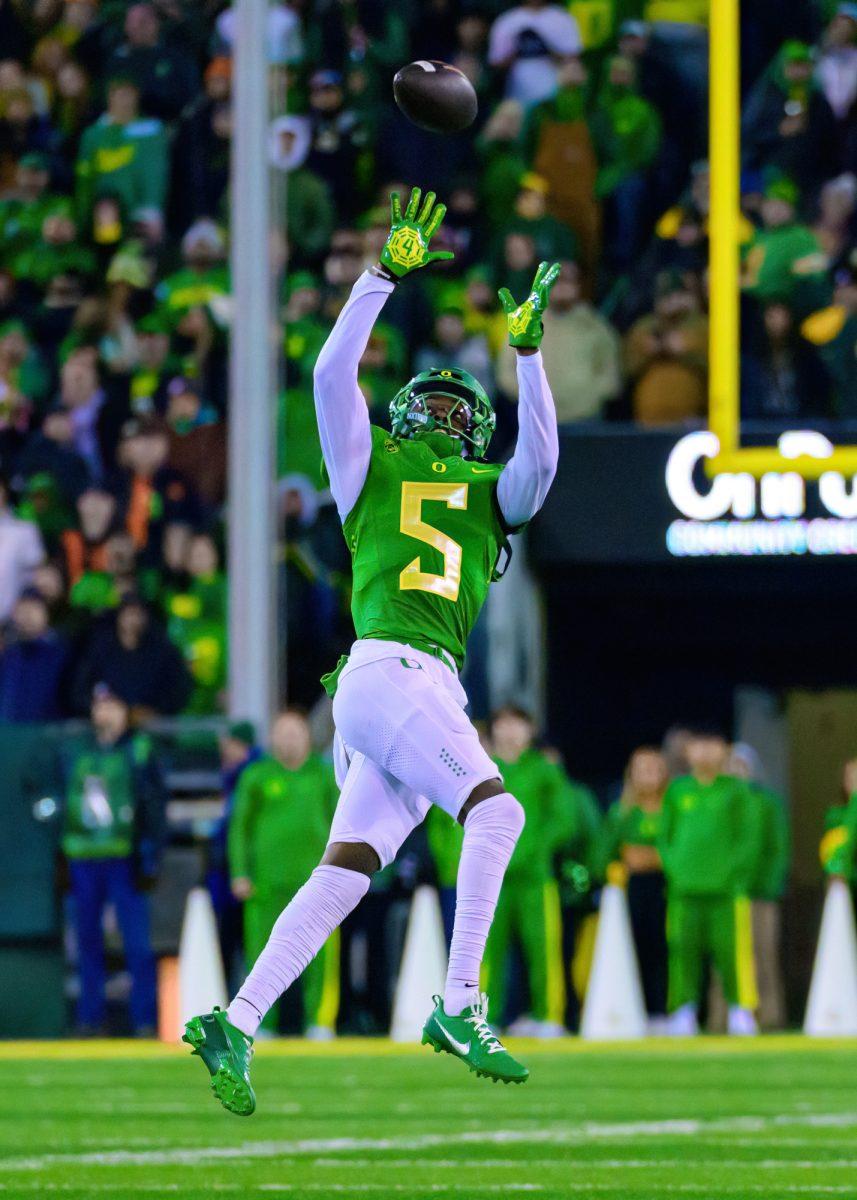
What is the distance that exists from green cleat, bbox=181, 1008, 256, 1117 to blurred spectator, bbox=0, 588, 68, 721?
7.60 m

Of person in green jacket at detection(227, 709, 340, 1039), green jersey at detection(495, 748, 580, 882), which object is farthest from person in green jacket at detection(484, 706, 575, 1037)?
person in green jacket at detection(227, 709, 340, 1039)

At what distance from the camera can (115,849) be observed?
12.2 metres

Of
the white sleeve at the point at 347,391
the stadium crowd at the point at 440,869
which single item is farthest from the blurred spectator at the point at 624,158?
the white sleeve at the point at 347,391

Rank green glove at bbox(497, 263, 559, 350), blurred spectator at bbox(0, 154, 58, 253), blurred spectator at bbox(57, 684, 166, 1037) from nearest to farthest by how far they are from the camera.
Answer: green glove at bbox(497, 263, 559, 350) → blurred spectator at bbox(57, 684, 166, 1037) → blurred spectator at bbox(0, 154, 58, 253)

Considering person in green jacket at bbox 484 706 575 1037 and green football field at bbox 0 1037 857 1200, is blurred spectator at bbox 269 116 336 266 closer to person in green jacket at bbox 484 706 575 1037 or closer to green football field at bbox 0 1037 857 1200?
person in green jacket at bbox 484 706 575 1037

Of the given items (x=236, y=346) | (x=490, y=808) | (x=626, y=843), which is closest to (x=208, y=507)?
(x=236, y=346)

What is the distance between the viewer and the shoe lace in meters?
5.98

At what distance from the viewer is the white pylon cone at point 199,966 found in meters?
12.1

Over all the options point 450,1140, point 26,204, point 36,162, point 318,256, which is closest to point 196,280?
point 318,256

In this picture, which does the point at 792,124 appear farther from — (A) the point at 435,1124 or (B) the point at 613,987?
(A) the point at 435,1124

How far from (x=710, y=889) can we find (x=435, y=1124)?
4185 mm

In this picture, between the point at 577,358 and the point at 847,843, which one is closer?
the point at 847,843

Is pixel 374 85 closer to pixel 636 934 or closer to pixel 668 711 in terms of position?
pixel 668 711

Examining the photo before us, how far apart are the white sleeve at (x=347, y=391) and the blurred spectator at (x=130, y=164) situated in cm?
949
